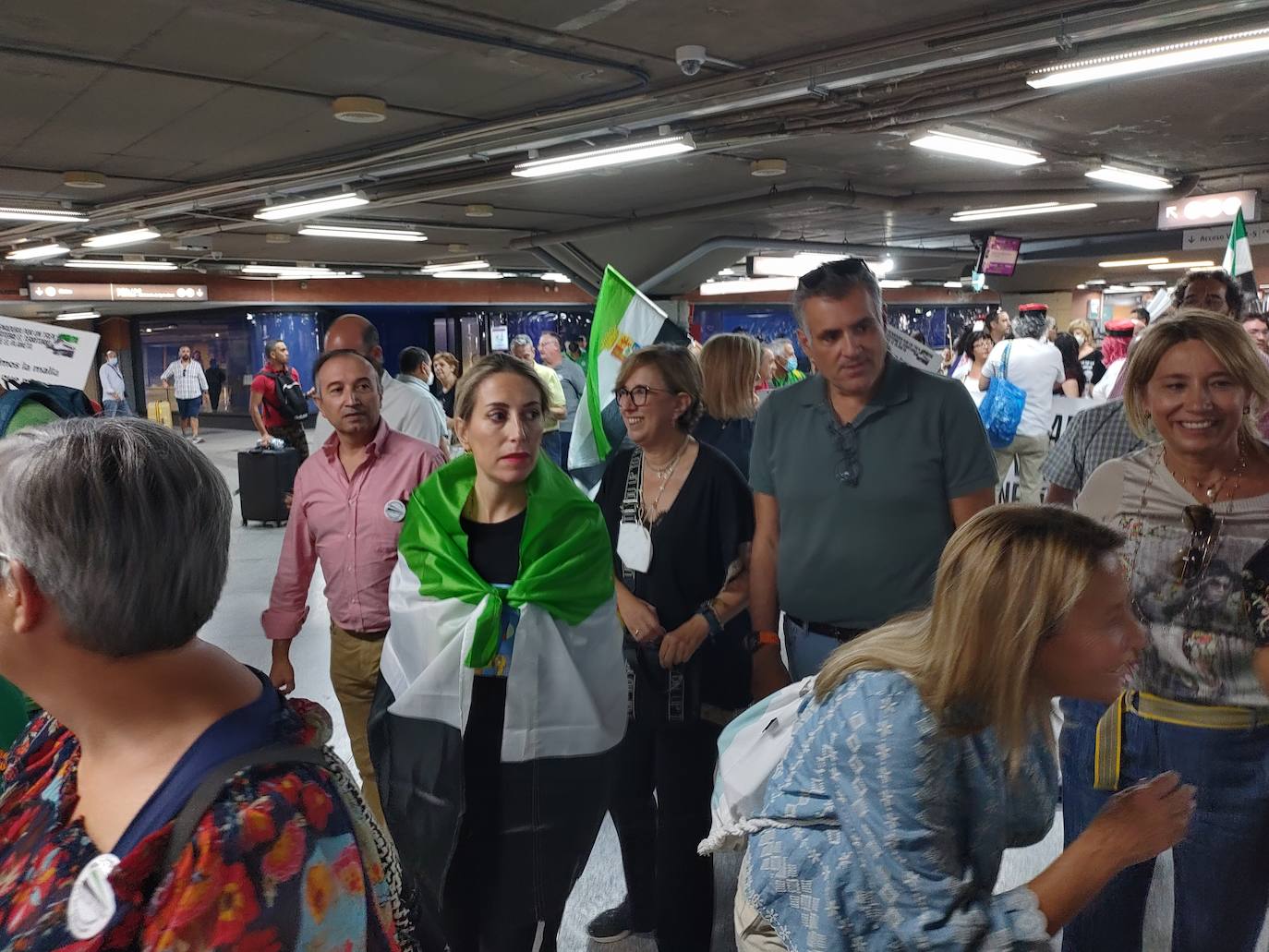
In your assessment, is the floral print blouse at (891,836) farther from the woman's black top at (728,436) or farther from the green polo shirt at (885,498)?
the woman's black top at (728,436)

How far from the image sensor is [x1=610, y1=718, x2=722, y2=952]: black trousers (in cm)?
247

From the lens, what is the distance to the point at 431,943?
2.27 metres

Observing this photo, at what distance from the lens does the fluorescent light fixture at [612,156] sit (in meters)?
6.43

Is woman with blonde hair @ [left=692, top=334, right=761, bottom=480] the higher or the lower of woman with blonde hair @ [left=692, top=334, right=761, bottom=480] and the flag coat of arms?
the higher

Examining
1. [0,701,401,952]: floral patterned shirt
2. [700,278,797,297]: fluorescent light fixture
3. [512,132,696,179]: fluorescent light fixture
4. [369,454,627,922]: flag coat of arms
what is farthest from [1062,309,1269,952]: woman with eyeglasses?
[700,278,797,297]: fluorescent light fixture

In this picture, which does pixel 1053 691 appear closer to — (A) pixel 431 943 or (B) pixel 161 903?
(B) pixel 161 903

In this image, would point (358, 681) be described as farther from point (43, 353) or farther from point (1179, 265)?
point (1179, 265)

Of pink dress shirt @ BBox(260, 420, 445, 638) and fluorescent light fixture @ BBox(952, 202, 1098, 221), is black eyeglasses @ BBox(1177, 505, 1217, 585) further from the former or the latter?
fluorescent light fixture @ BBox(952, 202, 1098, 221)

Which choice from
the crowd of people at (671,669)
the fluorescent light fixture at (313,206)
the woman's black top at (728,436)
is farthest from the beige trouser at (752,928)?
the fluorescent light fixture at (313,206)

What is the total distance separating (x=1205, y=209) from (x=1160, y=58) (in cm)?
676

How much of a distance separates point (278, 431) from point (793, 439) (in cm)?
828

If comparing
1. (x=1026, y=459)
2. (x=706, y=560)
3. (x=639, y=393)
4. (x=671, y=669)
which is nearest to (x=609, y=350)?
(x=639, y=393)

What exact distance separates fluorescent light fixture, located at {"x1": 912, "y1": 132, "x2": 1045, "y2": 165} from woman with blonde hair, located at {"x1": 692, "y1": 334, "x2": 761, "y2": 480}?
3953 mm

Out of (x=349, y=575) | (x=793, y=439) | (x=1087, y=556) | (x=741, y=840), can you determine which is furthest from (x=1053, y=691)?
(x=349, y=575)
